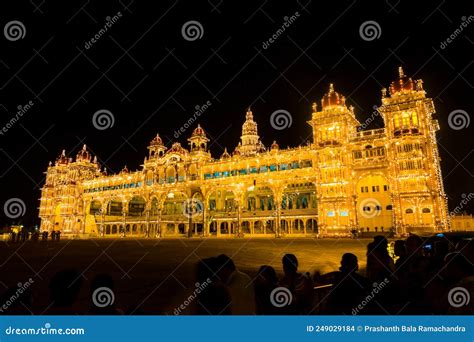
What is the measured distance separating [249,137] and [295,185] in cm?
2309

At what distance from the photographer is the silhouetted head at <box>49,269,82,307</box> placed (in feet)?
→ 11.1

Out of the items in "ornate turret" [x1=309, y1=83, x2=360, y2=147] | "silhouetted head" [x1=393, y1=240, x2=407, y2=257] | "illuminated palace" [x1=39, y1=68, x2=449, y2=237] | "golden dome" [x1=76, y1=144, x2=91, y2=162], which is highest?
"golden dome" [x1=76, y1=144, x2=91, y2=162]

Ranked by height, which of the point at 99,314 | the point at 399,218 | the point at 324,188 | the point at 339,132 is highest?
the point at 339,132

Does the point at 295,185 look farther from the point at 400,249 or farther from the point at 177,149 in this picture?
the point at 400,249

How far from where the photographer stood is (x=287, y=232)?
143 feet

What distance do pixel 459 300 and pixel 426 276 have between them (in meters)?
1.78

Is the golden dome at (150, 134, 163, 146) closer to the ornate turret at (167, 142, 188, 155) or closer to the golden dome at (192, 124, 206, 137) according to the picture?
the ornate turret at (167, 142, 188, 155)

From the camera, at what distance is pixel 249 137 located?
66.2 metres

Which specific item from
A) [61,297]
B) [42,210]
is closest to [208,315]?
[61,297]

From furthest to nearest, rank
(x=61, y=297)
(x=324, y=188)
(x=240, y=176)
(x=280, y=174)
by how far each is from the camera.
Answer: (x=240, y=176) → (x=280, y=174) → (x=324, y=188) → (x=61, y=297)

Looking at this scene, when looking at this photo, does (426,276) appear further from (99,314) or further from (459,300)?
(99,314)

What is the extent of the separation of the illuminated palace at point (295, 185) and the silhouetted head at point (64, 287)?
34.4 metres

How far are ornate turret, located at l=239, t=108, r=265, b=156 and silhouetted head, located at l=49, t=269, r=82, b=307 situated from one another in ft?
202

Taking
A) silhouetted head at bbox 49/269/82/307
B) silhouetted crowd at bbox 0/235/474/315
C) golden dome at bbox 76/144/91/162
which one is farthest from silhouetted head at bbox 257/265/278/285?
golden dome at bbox 76/144/91/162
